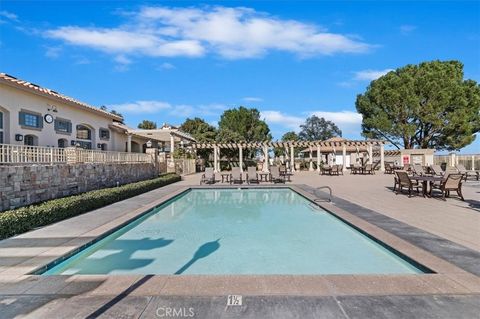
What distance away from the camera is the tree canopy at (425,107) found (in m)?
30.1

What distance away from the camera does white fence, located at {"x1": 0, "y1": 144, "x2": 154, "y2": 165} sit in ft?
26.3

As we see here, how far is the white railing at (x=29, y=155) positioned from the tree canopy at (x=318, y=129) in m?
70.7

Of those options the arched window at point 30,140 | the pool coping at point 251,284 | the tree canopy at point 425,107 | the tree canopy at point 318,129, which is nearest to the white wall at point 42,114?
the arched window at point 30,140

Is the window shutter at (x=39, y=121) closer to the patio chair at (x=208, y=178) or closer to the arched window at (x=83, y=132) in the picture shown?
the arched window at (x=83, y=132)

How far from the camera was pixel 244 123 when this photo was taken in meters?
44.9

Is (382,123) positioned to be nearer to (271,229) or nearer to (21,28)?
(271,229)

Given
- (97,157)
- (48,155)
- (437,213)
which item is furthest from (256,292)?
(97,157)

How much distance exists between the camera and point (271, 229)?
318 inches

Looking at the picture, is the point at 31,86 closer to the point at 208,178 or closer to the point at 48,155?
the point at 48,155

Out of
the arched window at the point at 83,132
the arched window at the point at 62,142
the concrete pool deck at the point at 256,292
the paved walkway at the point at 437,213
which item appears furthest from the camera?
the arched window at the point at 83,132

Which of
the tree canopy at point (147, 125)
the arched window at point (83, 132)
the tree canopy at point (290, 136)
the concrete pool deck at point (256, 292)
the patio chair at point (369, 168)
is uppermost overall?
the tree canopy at point (147, 125)

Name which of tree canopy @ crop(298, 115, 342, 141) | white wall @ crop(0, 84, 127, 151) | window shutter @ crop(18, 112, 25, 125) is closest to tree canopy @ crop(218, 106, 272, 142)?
white wall @ crop(0, 84, 127, 151)

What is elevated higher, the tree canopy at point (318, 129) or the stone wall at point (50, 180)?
the tree canopy at point (318, 129)

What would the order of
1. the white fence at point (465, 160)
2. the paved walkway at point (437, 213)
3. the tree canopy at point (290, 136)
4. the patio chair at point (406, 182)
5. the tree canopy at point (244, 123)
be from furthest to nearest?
the tree canopy at point (290, 136) < the tree canopy at point (244, 123) < the white fence at point (465, 160) < the patio chair at point (406, 182) < the paved walkway at point (437, 213)
